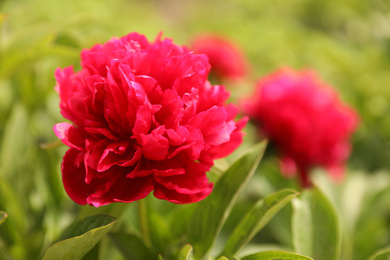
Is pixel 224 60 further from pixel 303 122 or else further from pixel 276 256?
pixel 276 256

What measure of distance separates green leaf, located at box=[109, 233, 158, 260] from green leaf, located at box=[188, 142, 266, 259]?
6 centimetres

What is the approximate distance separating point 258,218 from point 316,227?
0.34ft

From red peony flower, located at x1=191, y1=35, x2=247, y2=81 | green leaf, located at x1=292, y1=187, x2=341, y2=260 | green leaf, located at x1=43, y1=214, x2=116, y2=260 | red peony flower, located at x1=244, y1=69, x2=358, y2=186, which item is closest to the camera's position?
green leaf, located at x1=43, y1=214, x2=116, y2=260

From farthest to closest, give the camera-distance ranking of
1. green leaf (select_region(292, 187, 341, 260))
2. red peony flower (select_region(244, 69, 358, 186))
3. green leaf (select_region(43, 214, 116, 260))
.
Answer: red peony flower (select_region(244, 69, 358, 186)), green leaf (select_region(292, 187, 341, 260)), green leaf (select_region(43, 214, 116, 260))

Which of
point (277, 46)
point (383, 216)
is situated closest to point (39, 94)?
point (383, 216)

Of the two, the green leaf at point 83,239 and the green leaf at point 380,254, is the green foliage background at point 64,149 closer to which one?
the green leaf at point 83,239

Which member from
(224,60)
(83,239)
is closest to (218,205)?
(83,239)

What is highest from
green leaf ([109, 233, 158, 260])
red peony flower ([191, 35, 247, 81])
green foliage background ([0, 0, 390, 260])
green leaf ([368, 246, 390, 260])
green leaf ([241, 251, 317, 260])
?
green leaf ([241, 251, 317, 260])

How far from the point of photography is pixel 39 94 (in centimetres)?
84

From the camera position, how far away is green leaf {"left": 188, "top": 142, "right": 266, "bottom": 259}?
489 mm

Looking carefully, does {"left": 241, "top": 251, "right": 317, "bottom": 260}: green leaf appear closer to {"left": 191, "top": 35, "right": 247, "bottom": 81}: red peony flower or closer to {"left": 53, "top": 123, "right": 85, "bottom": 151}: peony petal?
{"left": 53, "top": 123, "right": 85, "bottom": 151}: peony petal

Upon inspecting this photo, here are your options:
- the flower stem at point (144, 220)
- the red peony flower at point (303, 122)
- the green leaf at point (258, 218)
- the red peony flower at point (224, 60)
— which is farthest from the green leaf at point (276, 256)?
the red peony flower at point (224, 60)

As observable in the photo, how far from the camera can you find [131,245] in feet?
1.58

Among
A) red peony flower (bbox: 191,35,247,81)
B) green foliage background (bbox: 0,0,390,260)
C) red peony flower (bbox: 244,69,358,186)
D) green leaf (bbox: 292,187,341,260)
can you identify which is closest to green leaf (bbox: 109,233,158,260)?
green foliage background (bbox: 0,0,390,260)
